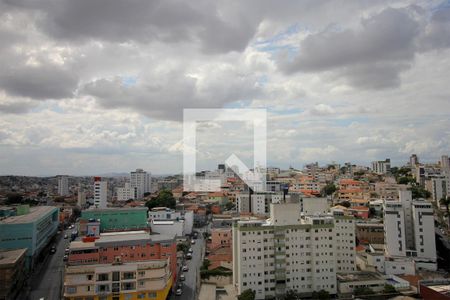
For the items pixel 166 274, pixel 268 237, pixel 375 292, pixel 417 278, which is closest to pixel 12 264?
pixel 166 274

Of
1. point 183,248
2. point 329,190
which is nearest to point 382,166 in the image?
point 329,190

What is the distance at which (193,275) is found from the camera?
716cm

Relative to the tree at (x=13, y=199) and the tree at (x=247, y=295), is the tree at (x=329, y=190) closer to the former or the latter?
the tree at (x=247, y=295)

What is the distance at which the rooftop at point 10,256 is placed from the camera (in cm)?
604

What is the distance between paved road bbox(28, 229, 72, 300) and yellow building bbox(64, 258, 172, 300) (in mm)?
956

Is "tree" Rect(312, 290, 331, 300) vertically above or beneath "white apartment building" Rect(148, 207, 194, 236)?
beneath

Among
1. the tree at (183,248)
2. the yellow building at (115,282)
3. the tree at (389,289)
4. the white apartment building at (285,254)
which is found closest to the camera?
the yellow building at (115,282)

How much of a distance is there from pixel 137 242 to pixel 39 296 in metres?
1.83

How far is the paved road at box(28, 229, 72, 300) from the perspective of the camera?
5.99 metres

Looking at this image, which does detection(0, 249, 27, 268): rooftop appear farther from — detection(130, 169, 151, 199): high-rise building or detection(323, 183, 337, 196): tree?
detection(130, 169, 151, 199): high-rise building

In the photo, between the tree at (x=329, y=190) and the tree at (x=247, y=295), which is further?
the tree at (x=329, y=190)

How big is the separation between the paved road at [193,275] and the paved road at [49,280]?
6.97ft

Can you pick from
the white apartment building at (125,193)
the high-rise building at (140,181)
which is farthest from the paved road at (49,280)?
the high-rise building at (140,181)

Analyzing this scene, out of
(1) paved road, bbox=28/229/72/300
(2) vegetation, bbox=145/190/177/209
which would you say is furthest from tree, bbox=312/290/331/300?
(2) vegetation, bbox=145/190/177/209
